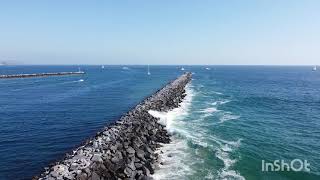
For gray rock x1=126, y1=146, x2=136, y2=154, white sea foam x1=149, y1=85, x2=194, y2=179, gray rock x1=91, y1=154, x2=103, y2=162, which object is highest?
gray rock x1=91, y1=154, x2=103, y2=162

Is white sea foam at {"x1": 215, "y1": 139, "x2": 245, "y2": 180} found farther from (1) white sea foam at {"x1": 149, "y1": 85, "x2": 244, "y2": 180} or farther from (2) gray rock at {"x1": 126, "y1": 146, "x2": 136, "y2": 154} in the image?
(2) gray rock at {"x1": 126, "y1": 146, "x2": 136, "y2": 154}

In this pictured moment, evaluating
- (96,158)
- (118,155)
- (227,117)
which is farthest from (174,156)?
(227,117)

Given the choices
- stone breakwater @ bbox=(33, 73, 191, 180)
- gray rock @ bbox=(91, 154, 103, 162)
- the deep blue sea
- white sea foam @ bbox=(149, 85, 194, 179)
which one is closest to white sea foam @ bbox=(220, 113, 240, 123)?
the deep blue sea

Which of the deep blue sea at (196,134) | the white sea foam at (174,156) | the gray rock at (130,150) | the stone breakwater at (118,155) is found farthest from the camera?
the gray rock at (130,150)

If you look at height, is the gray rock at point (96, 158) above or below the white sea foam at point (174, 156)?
above

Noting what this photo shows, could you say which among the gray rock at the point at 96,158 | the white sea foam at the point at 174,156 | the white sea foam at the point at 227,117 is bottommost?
the white sea foam at the point at 174,156

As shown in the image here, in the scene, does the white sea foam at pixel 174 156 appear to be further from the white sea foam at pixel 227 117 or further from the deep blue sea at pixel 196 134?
the white sea foam at pixel 227 117

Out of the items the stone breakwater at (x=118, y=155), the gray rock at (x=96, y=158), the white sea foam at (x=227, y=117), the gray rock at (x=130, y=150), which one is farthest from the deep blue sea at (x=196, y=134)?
the gray rock at (x=96, y=158)

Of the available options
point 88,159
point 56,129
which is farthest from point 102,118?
point 88,159

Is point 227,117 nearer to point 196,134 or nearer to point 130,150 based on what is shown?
point 196,134
